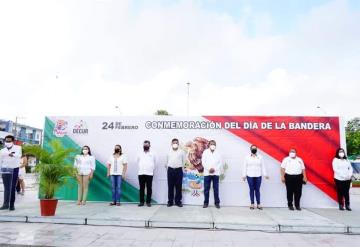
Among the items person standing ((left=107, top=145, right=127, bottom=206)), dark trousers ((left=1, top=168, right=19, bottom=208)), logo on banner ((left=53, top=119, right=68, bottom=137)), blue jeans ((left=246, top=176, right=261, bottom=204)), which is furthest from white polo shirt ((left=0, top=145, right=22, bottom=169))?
blue jeans ((left=246, top=176, right=261, bottom=204))

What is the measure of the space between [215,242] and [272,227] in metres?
1.66

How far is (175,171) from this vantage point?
9656mm

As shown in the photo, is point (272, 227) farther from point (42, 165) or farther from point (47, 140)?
point (47, 140)

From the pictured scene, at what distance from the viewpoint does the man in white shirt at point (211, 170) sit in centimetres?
940

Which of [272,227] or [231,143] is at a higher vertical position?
[231,143]

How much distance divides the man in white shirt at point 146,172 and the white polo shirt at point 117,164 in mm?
449

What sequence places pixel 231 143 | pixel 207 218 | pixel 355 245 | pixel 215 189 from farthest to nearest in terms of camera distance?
pixel 231 143, pixel 215 189, pixel 207 218, pixel 355 245

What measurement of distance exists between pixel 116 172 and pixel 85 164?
0.90m

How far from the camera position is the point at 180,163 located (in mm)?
9633

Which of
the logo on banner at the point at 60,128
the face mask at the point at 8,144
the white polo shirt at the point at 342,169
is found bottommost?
the white polo shirt at the point at 342,169

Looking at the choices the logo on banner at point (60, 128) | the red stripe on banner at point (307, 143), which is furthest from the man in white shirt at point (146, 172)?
the logo on banner at point (60, 128)

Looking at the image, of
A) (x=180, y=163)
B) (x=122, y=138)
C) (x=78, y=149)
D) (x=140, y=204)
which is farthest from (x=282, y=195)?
(x=78, y=149)

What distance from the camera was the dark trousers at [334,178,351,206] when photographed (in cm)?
945

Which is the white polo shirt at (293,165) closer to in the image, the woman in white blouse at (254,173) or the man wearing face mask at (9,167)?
the woman in white blouse at (254,173)
